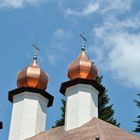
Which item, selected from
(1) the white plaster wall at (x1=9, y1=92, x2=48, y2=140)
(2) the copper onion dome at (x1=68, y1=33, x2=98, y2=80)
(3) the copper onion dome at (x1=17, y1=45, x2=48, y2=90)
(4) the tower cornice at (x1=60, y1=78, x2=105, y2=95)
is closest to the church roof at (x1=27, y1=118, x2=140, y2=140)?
(1) the white plaster wall at (x1=9, y1=92, x2=48, y2=140)

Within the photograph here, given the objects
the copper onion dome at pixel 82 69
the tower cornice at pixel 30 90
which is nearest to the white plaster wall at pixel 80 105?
the copper onion dome at pixel 82 69

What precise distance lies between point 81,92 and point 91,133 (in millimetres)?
3350

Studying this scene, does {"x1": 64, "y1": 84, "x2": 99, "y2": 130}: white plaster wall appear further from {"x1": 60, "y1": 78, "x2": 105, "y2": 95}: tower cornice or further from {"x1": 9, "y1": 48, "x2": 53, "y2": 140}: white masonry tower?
{"x1": 9, "y1": 48, "x2": 53, "y2": 140}: white masonry tower

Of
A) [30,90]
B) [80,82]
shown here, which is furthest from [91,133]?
[30,90]

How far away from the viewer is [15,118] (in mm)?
20891

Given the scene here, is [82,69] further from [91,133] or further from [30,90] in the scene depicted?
[91,133]

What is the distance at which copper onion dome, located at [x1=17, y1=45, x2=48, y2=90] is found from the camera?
2194 centimetres

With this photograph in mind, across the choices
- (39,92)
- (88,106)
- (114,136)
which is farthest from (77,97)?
(114,136)

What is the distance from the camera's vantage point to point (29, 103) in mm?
21172

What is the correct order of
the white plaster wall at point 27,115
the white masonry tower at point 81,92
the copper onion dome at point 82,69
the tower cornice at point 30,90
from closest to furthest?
the white masonry tower at point 81,92 → the white plaster wall at point 27,115 → the copper onion dome at point 82,69 → the tower cornice at point 30,90

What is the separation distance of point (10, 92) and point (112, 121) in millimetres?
5130

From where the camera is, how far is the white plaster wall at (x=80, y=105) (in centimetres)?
1955

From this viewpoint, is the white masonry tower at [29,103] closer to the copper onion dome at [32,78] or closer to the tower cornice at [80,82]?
the copper onion dome at [32,78]

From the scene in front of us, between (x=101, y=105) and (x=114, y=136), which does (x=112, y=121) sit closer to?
(x=101, y=105)
